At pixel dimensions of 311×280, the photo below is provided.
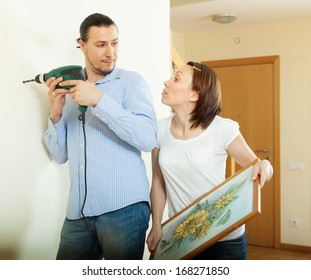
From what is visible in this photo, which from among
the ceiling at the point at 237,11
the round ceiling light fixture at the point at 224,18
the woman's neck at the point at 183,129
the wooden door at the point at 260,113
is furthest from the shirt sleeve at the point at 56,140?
the wooden door at the point at 260,113

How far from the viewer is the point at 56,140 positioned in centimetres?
91

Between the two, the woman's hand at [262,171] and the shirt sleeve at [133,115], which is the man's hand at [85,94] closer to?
the shirt sleeve at [133,115]

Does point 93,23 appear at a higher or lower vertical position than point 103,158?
higher

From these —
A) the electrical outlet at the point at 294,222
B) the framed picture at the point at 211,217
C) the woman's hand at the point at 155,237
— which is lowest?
the electrical outlet at the point at 294,222

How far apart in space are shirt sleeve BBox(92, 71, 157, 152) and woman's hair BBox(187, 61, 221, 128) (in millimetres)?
99

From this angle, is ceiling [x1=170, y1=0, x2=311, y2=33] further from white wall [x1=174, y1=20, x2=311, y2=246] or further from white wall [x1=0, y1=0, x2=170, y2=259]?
white wall [x1=0, y1=0, x2=170, y2=259]

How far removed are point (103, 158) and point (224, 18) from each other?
2115mm

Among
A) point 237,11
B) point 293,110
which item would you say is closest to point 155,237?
point 237,11

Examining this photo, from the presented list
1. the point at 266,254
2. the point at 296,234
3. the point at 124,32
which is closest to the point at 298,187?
the point at 296,234

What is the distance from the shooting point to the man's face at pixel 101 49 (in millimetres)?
871

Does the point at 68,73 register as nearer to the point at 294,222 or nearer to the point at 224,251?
the point at 224,251

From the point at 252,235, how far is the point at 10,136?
2557mm

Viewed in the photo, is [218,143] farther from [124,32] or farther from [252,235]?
[252,235]

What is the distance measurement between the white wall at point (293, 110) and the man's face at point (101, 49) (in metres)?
2.28
